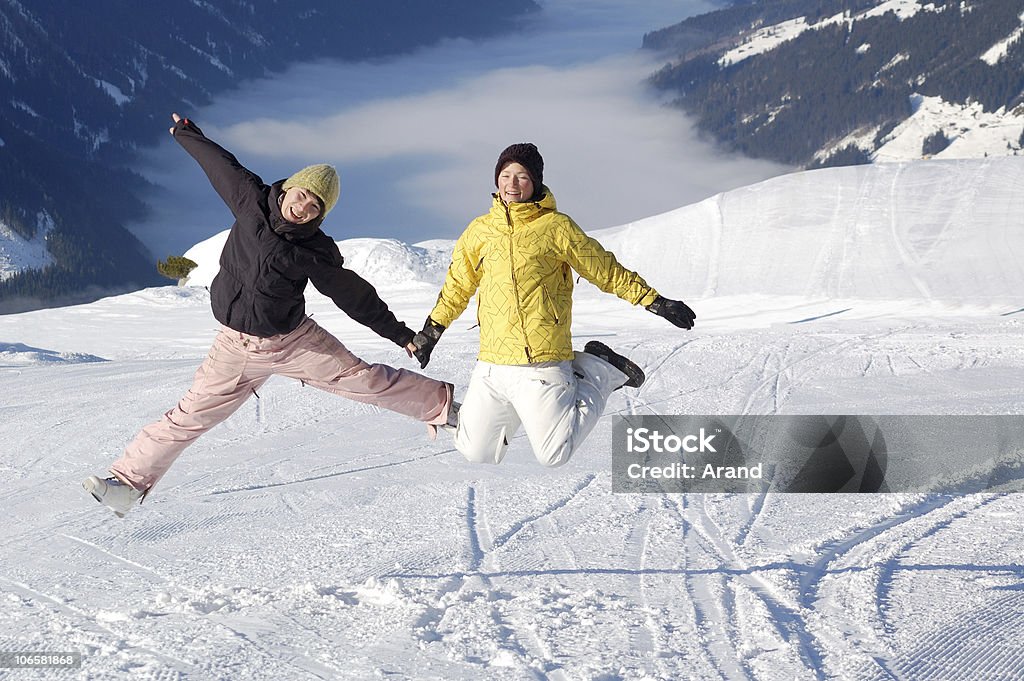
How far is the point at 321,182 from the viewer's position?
413 cm

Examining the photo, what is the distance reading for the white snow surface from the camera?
13.3 feet

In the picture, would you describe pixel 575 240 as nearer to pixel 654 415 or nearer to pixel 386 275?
pixel 654 415

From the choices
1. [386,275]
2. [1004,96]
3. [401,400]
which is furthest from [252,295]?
Answer: [1004,96]

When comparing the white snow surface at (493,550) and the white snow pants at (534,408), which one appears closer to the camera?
the white snow surface at (493,550)

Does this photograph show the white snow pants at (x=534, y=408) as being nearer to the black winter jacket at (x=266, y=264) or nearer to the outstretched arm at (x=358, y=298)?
the outstretched arm at (x=358, y=298)

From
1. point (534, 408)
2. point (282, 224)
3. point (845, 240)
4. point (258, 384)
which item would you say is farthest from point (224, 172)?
point (845, 240)

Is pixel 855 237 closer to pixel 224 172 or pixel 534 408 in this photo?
pixel 534 408

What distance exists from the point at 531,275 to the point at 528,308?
15 cm

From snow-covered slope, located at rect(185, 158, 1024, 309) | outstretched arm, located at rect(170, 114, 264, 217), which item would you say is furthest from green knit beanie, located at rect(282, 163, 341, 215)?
snow-covered slope, located at rect(185, 158, 1024, 309)

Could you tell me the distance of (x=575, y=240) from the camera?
4449 millimetres

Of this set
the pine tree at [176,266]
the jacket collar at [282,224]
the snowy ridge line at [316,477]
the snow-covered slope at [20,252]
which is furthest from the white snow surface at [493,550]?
the snow-covered slope at [20,252]

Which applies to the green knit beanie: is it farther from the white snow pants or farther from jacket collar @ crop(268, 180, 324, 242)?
the white snow pants

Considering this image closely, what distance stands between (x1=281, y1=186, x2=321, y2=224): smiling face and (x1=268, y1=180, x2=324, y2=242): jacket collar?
1.0 inches

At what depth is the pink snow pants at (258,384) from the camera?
4.39 metres
